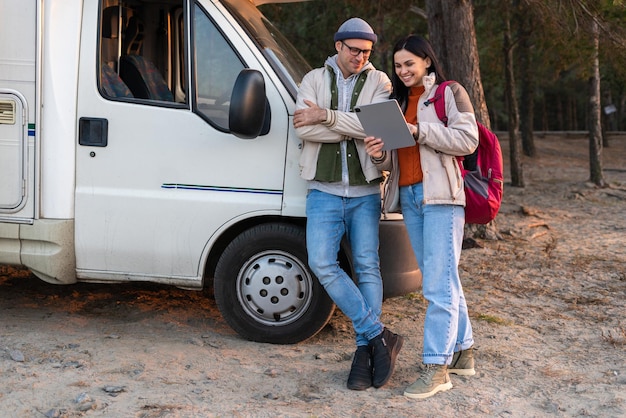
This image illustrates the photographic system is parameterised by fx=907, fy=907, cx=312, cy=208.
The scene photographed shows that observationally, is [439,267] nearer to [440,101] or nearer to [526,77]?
[440,101]

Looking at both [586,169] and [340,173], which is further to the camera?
[586,169]

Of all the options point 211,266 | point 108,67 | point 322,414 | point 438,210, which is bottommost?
point 322,414

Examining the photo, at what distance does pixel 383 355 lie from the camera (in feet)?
16.7

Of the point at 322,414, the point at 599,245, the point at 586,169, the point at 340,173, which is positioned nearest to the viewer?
the point at 322,414

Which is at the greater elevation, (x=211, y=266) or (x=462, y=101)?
(x=462, y=101)

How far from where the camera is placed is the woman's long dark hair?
483 centimetres

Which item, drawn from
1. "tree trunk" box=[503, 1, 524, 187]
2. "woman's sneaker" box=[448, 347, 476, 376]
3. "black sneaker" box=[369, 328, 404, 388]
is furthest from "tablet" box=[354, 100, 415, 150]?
"tree trunk" box=[503, 1, 524, 187]

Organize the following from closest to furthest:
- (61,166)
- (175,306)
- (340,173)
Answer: (340,173)
(61,166)
(175,306)

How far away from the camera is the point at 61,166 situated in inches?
222

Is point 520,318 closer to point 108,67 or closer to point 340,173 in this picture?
point 340,173

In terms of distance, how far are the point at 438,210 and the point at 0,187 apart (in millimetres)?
2779

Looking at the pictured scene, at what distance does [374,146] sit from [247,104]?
0.84 metres

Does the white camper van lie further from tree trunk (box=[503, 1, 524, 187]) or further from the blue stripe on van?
tree trunk (box=[503, 1, 524, 187])

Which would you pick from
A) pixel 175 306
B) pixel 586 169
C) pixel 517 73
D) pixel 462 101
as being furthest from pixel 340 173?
pixel 517 73
